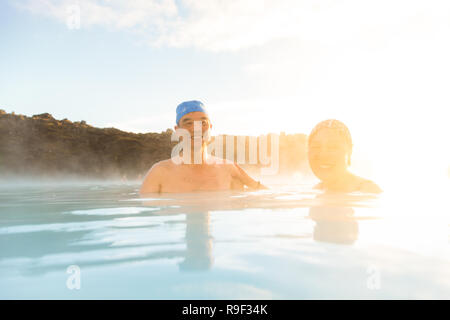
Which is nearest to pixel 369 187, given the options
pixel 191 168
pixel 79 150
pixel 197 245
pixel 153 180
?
pixel 191 168

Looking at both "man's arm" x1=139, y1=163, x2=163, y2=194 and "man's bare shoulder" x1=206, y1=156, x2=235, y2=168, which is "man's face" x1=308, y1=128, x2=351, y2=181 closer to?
"man's bare shoulder" x1=206, y1=156, x2=235, y2=168

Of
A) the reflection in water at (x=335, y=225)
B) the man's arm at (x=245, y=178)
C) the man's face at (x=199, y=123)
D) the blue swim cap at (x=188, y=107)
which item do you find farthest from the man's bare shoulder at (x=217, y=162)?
the reflection in water at (x=335, y=225)

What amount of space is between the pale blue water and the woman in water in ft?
7.07

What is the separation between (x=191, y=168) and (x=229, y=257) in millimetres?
3914

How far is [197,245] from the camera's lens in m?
1.91

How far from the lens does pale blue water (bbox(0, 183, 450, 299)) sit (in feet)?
4.13

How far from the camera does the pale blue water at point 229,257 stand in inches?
49.5

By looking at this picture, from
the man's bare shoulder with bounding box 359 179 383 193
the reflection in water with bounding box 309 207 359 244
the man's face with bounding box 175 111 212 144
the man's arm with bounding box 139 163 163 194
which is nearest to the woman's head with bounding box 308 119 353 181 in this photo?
the man's bare shoulder with bounding box 359 179 383 193

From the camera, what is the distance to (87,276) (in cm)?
141

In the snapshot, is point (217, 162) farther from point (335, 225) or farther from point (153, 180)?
point (335, 225)
